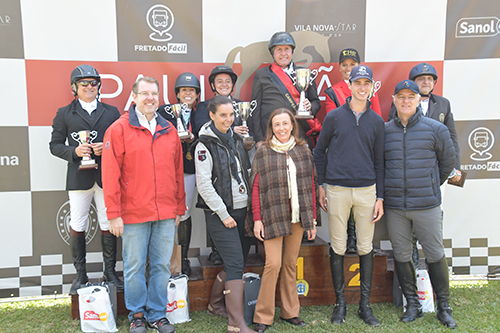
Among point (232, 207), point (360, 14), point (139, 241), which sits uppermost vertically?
point (360, 14)

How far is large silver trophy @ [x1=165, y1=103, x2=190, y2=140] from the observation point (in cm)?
299

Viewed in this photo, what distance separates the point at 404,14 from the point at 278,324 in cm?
Answer: 315

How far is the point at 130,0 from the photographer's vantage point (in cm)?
349

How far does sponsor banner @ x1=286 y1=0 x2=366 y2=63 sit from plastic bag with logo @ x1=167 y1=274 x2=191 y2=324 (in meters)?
2.45

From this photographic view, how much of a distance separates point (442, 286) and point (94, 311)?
2638mm

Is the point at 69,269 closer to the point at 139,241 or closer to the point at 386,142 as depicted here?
the point at 139,241

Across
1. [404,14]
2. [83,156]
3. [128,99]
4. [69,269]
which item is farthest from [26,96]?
[404,14]

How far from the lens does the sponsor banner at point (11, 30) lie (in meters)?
3.35

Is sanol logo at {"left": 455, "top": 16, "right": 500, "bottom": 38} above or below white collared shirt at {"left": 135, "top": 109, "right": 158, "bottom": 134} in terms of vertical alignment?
above

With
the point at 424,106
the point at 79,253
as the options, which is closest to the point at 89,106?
the point at 79,253

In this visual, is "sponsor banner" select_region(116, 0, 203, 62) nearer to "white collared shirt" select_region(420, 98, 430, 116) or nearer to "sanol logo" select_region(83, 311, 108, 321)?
"white collared shirt" select_region(420, 98, 430, 116)

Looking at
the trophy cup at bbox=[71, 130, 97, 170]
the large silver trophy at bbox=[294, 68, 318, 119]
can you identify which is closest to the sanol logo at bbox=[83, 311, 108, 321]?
the trophy cup at bbox=[71, 130, 97, 170]

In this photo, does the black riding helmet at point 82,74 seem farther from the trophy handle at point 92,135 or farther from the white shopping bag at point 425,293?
the white shopping bag at point 425,293

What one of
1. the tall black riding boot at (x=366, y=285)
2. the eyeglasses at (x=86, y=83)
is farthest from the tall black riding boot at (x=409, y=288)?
the eyeglasses at (x=86, y=83)
